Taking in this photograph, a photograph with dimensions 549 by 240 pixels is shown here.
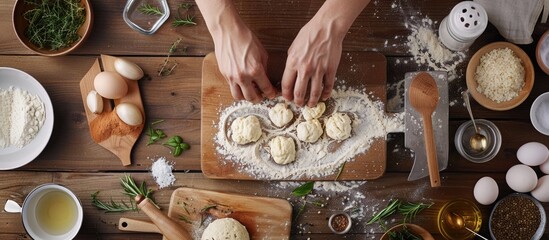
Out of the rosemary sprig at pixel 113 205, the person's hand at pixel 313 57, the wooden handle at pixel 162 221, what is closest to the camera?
the person's hand at pixel 313 57

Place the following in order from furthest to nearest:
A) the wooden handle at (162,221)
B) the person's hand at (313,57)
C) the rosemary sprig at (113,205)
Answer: the rosemary sprig at (113,205), the wooden handle at (162,221), the person's hand at (313,57)

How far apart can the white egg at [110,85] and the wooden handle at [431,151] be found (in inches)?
35.3

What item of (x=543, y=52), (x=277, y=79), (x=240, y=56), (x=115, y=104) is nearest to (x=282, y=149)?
(x=277, y=79)

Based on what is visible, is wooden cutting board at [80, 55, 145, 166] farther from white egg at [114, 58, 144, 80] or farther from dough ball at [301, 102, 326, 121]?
dough ball at [301, 102, 326, 121]

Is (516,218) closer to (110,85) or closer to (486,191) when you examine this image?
(486,191)

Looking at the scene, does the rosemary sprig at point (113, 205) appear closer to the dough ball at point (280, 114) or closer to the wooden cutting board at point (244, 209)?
the wooden cutting board at point (244, 209)

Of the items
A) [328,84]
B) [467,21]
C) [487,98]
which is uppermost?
[467,21]

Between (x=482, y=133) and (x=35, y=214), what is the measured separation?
53.6 inches

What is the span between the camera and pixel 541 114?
1.74 m

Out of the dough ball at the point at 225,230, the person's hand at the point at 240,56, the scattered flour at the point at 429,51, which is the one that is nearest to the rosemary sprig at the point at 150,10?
the person's hand at the point at 240,56

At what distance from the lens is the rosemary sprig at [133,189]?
1.71m

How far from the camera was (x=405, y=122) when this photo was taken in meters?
1.68

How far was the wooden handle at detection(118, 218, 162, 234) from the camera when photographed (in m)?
1.69

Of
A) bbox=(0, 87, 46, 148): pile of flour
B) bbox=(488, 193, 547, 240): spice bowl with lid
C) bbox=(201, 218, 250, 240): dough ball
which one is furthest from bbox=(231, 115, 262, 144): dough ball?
bbox=(488, 193, 547, 240): spice bowl with lid
